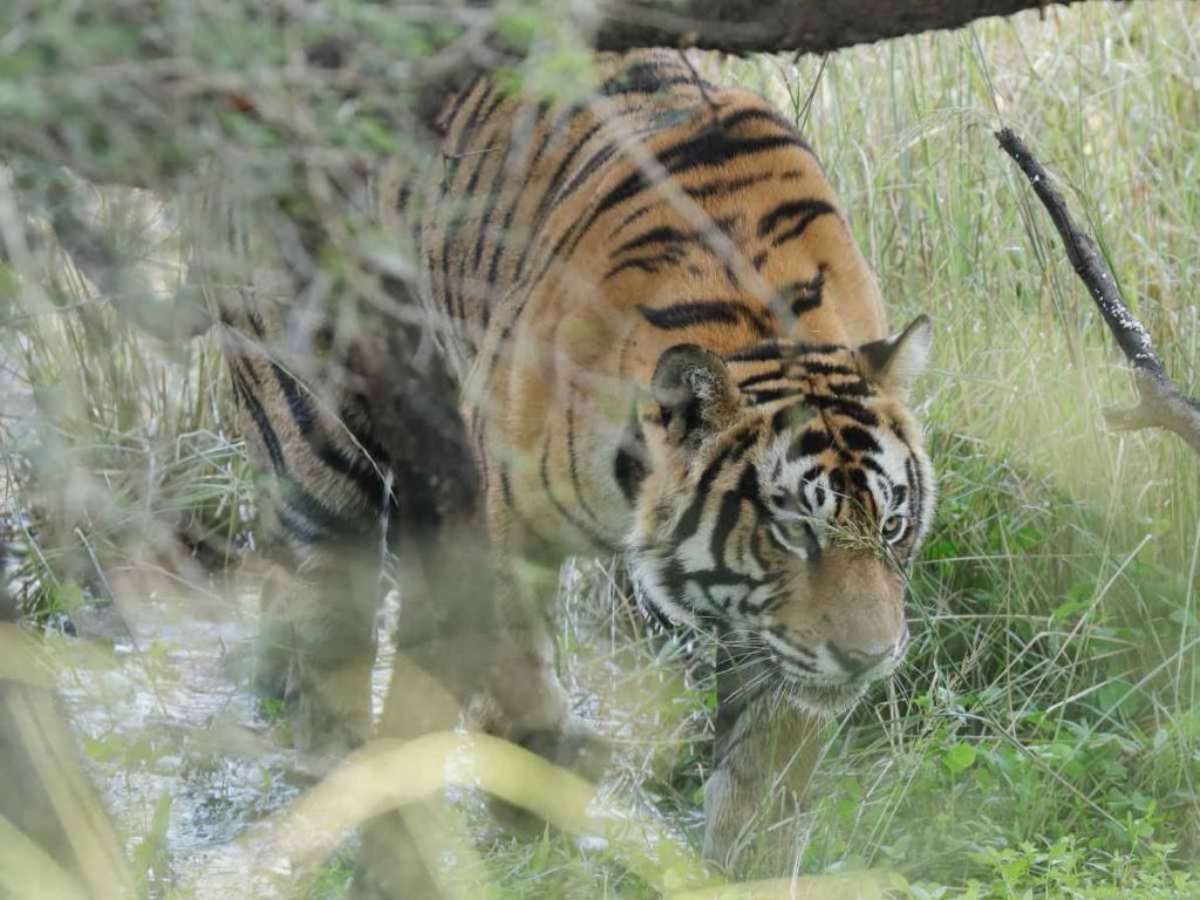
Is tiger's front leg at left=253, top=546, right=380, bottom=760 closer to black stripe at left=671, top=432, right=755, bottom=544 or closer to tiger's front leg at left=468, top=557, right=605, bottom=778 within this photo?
tiger's front leg at left=468, top=557, right=605, bottom=778

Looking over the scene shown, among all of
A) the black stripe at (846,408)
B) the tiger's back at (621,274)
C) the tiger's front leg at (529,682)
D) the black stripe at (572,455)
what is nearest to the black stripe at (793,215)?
the tiger's back at (621,274)

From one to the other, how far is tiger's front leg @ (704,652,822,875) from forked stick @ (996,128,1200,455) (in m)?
0.88

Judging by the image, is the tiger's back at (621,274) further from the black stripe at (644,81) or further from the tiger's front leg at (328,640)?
the tiger's front leg at (328,640)

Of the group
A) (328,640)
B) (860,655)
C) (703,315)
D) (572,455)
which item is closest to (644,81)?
(703,315)

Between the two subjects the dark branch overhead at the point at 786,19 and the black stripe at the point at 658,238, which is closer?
the dark branch overhead at the point at 786,19

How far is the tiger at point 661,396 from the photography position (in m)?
3.05

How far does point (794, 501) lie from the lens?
3.04m

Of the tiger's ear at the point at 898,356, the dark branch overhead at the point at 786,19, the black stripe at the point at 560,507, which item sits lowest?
the black stripe at the point at 560,507

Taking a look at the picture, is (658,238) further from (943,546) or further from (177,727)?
(177,727)

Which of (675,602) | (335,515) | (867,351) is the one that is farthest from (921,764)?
(335,515)

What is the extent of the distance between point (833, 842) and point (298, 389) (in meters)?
1.55

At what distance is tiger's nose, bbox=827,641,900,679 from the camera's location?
299 centimetres

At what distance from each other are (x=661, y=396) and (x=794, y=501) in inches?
11.8

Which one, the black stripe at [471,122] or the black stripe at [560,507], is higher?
the black stripe at [471,122]
